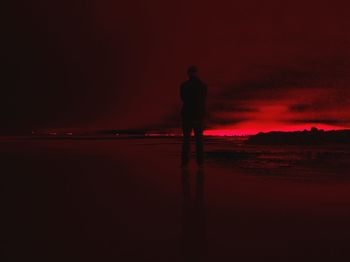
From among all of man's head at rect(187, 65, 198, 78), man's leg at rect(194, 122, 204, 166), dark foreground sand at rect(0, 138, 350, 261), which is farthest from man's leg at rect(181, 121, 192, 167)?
dark foreground sand at rect(0, 138, 350, 261)

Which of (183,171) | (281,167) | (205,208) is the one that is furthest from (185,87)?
(205,208)

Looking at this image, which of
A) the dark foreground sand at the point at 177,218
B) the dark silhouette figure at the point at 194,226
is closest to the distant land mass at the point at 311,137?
the dark foreground sand at the point at 177,218

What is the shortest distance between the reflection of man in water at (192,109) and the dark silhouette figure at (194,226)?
8.15 ft

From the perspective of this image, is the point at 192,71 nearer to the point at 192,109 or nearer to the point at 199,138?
the point at 192,109

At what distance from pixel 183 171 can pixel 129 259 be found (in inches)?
175

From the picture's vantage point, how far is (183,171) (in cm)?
657

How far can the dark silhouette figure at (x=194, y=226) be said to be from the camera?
7.39 feet

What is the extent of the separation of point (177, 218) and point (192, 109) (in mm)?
4232

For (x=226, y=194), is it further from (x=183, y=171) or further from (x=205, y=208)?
(x=183, y=171)

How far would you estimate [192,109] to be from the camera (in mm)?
7227

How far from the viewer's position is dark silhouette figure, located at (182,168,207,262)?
2.25 meters

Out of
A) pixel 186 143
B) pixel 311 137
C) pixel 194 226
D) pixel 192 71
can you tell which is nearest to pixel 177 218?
pixel 194 226

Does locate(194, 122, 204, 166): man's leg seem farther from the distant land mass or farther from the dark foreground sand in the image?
the distant land mass

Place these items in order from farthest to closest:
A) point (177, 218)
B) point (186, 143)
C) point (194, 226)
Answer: point (186, 143), point (177, 218), point (194, 226)
